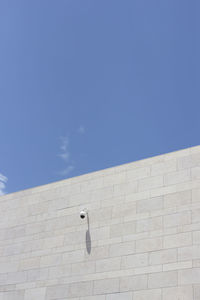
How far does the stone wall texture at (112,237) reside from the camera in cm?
1834

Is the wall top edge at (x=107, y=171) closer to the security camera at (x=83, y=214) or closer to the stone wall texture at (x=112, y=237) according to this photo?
the stone wall texture at (x=112, y=237)

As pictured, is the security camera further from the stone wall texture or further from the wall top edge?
the wall top edge

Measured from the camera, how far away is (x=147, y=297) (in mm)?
17984

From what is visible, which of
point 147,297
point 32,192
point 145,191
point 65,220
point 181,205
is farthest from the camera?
point 32,192

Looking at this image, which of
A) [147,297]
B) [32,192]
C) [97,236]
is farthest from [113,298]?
[32,192]

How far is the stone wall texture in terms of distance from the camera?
18344mm

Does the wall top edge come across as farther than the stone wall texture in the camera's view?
Yes

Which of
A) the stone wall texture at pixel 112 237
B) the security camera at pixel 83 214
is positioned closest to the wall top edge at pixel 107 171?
the stone wall texture at pixel 112 237

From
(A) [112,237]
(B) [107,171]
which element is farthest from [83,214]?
(B) [107,171]

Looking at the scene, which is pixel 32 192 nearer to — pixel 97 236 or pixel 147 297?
pixel 97 236

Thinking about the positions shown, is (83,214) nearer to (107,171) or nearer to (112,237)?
(112,237)

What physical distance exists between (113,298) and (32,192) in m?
8.33

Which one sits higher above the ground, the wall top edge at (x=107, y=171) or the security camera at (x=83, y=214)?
the wall top edge at (x=107, y=171)

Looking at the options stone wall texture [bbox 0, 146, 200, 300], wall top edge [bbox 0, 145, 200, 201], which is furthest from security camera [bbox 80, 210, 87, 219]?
wall top edge [bbox 0, 145, 200, 201]
